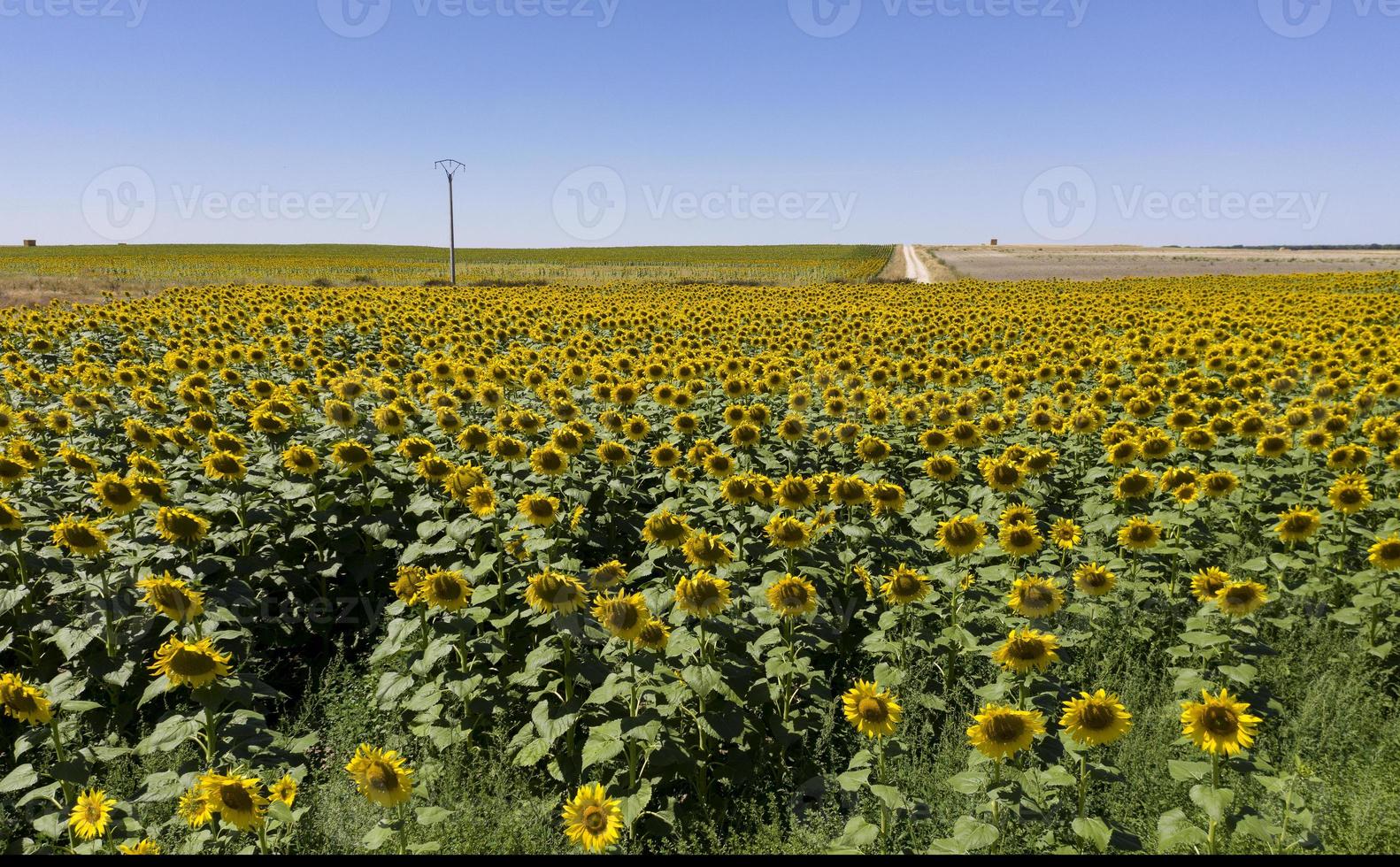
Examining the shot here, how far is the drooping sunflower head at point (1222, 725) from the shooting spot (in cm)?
308

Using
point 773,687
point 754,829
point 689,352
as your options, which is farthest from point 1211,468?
→ point 689,352

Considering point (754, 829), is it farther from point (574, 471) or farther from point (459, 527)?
point (574, 471)

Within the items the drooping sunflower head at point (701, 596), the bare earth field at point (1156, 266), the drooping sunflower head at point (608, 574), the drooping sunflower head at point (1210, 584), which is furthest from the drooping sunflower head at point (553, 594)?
the bare earth field at point (1156, 266)

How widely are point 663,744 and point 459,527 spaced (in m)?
2.00

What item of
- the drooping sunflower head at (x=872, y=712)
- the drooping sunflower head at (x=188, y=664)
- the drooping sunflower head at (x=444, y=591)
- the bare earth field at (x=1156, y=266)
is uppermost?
the bare earth field at (x=1156, y=266)

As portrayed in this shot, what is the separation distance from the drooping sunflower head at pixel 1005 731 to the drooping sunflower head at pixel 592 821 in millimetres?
1608

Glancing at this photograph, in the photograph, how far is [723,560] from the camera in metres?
4.08

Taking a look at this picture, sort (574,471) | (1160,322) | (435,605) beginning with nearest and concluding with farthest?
(435,605) < (574,471) < (1160,322)

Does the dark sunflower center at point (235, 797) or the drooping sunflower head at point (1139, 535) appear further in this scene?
the drooping sunflower head at point (1139, 535)

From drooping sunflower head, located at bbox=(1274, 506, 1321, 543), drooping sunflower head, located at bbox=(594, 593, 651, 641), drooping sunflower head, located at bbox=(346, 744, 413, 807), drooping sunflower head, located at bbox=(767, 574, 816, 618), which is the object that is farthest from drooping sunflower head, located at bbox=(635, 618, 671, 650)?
drooping sunflower head, located at bbox=(1274, 506, 1321, 543)

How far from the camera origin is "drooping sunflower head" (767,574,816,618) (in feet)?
12.7

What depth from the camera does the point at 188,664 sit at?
11.3 ft

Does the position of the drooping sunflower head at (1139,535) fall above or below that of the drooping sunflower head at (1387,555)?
above

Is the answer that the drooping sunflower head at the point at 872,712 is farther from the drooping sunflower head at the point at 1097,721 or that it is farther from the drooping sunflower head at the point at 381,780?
the drooping sunflower head at the point at 381,780
